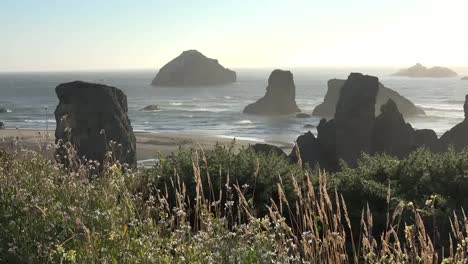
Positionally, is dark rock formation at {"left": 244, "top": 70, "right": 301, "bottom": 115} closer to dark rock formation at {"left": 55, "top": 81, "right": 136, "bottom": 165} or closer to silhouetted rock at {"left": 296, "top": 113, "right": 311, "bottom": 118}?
silhouetted rock at {"left": 296, "top": 113, "right": 311, "bottom": 118}

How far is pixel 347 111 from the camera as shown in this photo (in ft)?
142

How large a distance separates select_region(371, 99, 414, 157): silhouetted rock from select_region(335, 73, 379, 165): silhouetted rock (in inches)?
23.5

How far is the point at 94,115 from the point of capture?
1561 inches

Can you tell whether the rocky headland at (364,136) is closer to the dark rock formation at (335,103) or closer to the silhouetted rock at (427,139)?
the silhouetted rock at (427,139)

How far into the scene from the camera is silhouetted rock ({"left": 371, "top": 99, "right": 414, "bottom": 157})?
134ft

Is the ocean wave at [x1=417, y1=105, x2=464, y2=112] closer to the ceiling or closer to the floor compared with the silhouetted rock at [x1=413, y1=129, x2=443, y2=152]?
closer to the floor

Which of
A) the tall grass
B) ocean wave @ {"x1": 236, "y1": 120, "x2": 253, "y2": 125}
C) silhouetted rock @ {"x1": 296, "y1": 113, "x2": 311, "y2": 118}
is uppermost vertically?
the tall grass

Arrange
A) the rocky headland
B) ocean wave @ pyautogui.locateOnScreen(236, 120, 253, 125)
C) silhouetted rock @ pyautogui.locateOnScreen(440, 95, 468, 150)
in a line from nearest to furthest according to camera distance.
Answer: the rocky headland
silhouetted rock @ pyautogui.locateOnScreen(440, 95, 468, 150)
ocean wave @ pyautogui.locateOnScreen(236, 120, 253, 125)

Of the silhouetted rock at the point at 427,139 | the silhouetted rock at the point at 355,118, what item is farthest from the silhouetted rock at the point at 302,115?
the silhouetted rock at the point at 427,139

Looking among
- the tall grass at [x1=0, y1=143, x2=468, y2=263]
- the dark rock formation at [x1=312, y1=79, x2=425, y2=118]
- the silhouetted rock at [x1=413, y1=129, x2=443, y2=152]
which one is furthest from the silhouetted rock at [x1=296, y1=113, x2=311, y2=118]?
the tall grass at [x1=0, y1=143, x2=468, y2=263]

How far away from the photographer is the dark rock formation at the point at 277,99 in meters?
123

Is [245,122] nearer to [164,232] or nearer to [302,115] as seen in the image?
[302,115]

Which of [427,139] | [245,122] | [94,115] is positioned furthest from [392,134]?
[245,122]

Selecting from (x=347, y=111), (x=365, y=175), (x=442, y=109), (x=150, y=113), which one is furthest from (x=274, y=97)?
(x=365, y=175)
